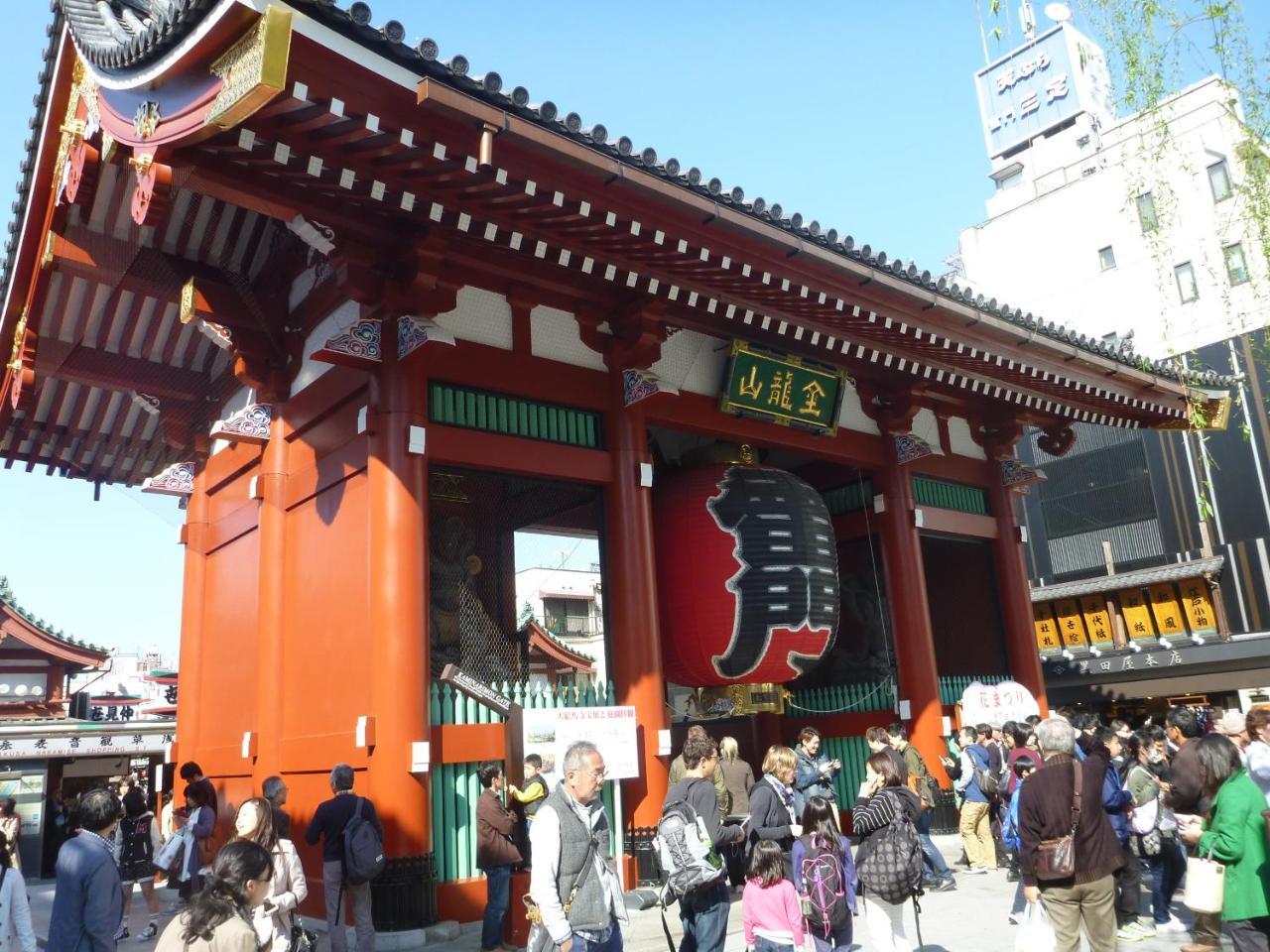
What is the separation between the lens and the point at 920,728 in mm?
11836

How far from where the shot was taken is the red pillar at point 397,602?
25.0 ft

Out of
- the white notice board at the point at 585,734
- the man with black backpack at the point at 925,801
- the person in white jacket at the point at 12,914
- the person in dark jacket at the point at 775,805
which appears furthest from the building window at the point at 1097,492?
the person in white jacket at the point at 12,914

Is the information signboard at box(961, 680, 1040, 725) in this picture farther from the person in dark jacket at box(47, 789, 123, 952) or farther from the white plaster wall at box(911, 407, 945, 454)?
the person in dark jacket at box(47, 789, 123, 952)

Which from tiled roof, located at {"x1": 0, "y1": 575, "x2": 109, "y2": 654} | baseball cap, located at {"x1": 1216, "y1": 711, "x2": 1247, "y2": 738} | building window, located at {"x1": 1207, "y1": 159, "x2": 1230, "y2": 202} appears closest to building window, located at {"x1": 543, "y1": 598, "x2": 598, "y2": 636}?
tiled roof, located at {"x1": 0, "y1": 575, "x2": 109, "y2": 654}

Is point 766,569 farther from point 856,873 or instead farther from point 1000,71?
point 1000,71

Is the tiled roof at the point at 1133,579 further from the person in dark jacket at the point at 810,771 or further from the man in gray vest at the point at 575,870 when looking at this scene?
the man in gray vest at the point at 575,870

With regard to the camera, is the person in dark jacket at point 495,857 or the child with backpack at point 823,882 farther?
the person in dark jacket at point 495,857

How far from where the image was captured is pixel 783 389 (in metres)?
11.4

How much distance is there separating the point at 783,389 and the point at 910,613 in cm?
326

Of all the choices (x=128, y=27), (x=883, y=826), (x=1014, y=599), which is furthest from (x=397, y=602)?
(x=1014, y=599)

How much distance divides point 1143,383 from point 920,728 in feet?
18.3

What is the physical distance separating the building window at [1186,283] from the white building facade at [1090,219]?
44 millimetres

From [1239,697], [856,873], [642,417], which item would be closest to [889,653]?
[642,417]

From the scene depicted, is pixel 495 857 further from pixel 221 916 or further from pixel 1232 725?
pixel 1232 725
